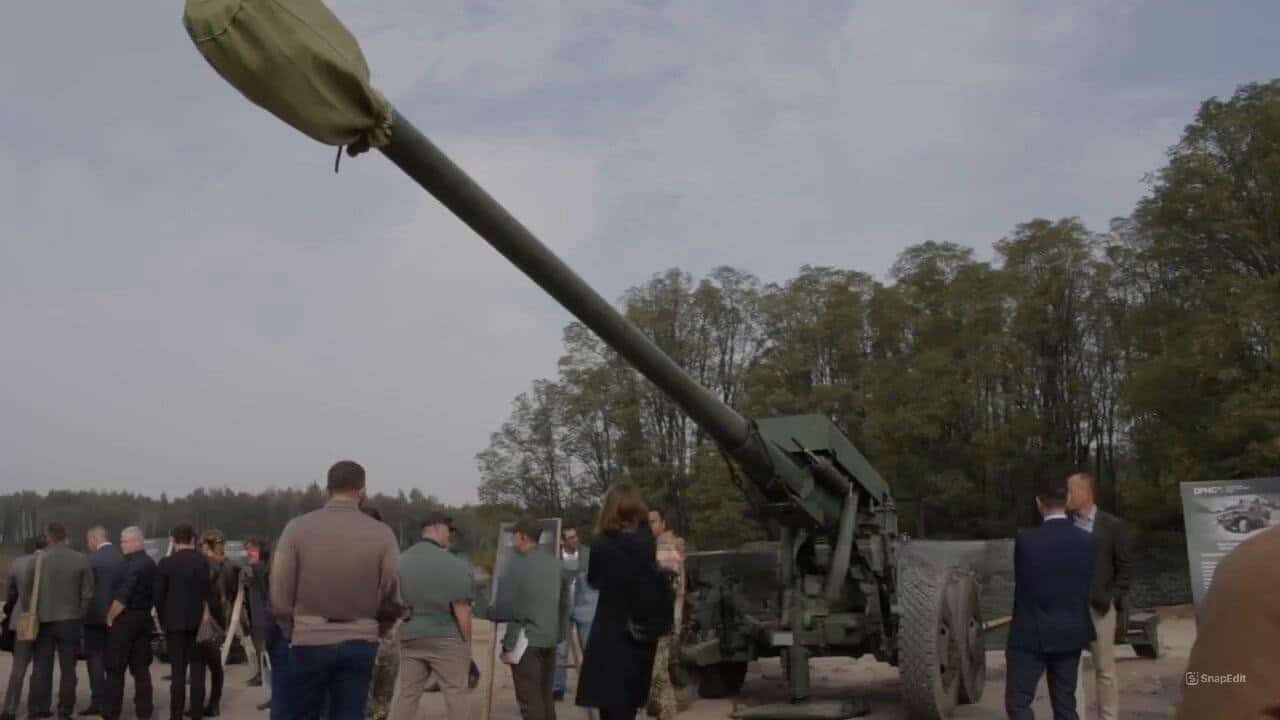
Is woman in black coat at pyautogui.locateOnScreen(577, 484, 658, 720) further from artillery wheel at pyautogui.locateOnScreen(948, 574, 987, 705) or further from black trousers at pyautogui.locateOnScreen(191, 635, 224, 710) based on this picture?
black trousers at pyautogui.locateOnScreen(191, 635, 224, 710)

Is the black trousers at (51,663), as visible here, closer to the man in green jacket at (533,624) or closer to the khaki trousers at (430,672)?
the khaki trousers at (430,672)

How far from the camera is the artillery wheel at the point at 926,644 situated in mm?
9695

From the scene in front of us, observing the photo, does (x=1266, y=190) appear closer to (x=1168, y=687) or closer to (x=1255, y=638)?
(x=1168, y=687)

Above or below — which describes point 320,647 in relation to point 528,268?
below

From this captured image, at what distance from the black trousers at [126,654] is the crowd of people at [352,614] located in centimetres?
1

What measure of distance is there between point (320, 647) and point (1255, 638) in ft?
15.7

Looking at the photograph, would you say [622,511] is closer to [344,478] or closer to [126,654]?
[344,478]

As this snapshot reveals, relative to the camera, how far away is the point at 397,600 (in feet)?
19.9

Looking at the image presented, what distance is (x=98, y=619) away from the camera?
37.0 feet

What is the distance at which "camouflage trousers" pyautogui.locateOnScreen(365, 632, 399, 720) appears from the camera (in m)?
9.12

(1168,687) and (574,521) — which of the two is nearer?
(1168,687)

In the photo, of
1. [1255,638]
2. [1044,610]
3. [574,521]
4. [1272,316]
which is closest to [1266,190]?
[1272,316]

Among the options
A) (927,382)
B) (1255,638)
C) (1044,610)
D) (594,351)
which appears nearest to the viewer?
(1255,638)

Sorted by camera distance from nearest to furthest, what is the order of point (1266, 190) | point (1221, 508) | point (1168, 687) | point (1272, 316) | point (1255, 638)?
1. point (1255, 638)
2. point (1221, 508)
3. point (1168, 687)
4. point (1272, 316)
5. point (1266, 190)
